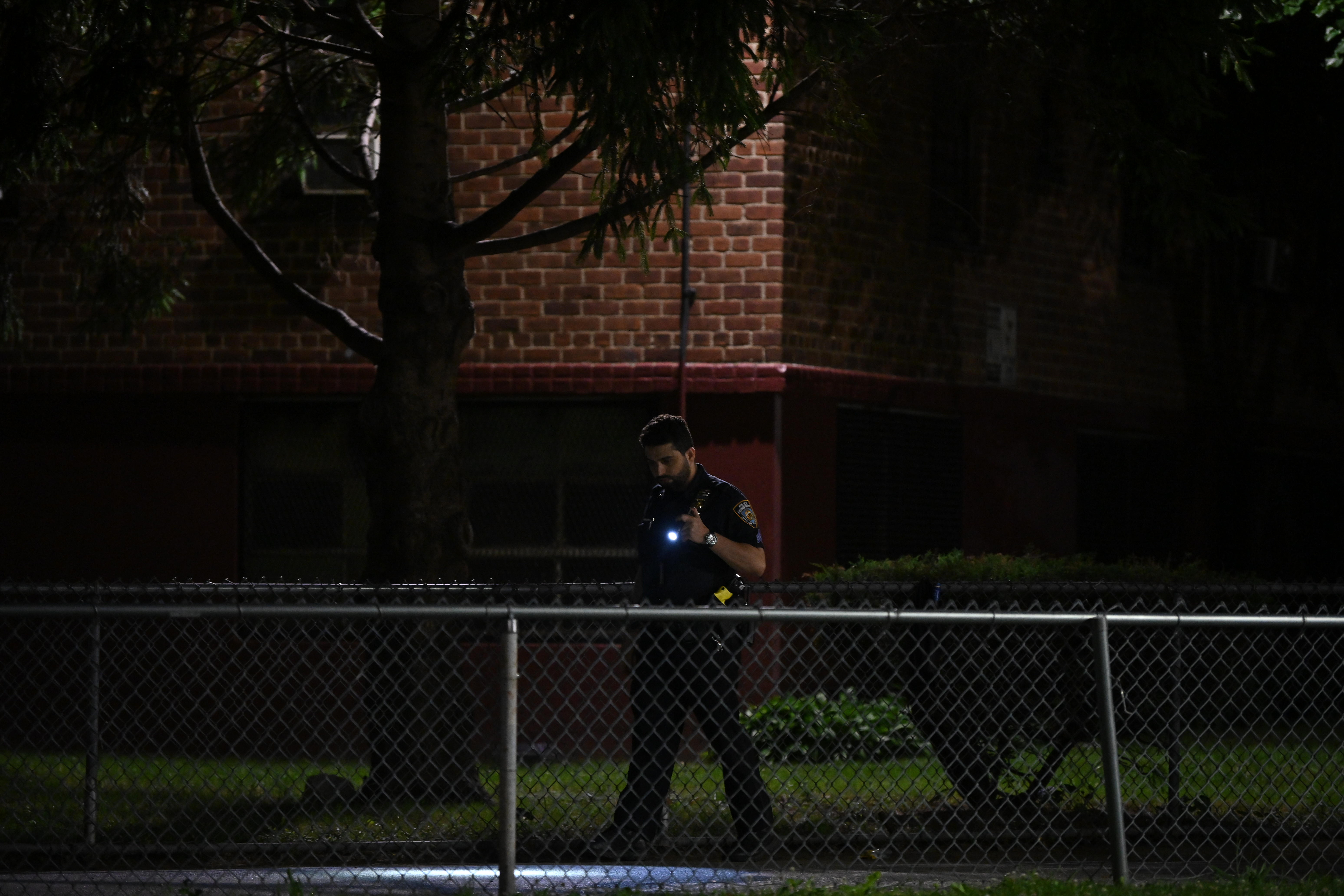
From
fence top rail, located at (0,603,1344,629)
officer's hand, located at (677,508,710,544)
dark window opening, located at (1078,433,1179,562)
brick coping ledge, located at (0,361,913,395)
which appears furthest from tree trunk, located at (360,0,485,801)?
dark window opening, located at (1078,433,1179,562)

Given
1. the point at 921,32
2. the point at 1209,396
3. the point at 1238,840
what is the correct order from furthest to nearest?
the point at 1209,396 < the point at 921,32 < the point at 1238,840

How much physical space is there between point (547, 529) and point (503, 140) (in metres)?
2.84

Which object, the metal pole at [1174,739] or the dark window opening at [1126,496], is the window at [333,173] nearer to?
the dark window opening at [1126,496]

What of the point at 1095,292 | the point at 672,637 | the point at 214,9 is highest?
the point at 214,9

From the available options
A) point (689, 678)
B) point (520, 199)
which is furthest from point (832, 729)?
point (520, 199)

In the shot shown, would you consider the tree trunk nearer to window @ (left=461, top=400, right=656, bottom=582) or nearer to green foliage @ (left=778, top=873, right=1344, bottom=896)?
green foliage @ (left=778, top=873, right=1344, bottom=896)

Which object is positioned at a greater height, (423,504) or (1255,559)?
(423,504)

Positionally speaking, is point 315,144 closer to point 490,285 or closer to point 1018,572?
point 490,285

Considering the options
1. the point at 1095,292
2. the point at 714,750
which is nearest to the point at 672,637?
the point at 714,750

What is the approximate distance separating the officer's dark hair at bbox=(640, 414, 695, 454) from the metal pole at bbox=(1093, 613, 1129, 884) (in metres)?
1.85

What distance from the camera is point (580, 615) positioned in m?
5.78

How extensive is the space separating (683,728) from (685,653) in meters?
0.41

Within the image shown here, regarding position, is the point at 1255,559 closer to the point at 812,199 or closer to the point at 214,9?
the point at 812,199

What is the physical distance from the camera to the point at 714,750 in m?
7.05
